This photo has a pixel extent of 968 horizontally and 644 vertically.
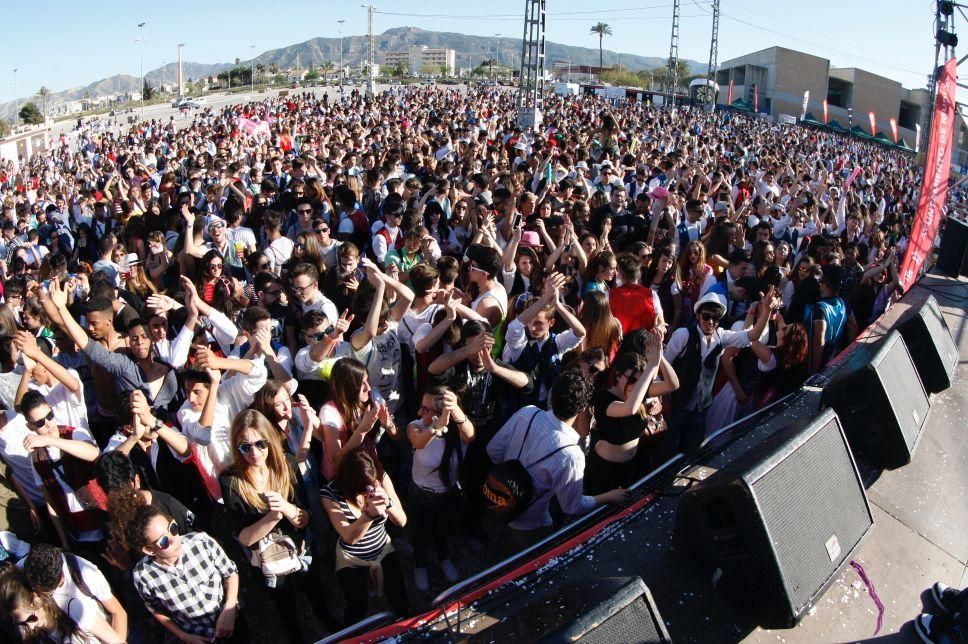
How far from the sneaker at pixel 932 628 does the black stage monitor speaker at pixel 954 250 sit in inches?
293

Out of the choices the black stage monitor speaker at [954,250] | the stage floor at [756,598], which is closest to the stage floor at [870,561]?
the stage floor at [756,598]

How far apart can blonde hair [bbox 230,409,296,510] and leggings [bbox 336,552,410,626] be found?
504mm

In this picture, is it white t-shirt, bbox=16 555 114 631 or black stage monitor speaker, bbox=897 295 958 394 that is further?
black stage monitor speaker, bbox=897 295 958 394

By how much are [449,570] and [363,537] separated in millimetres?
1042

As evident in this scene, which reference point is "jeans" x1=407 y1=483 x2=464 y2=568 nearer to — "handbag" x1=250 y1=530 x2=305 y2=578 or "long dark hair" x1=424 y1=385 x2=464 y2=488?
"long dark hair" x1=424 y1=385 x2=464 y2=488

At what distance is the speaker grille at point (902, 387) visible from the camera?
334cm

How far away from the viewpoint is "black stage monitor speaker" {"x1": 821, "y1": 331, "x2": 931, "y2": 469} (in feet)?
10.9

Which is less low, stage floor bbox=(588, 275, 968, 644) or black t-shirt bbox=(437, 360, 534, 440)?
black t-shirt bbox=(437, 360, 534, 440)

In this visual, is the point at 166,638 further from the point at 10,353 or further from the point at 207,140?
the point at 207,140

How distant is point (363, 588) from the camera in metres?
3.14

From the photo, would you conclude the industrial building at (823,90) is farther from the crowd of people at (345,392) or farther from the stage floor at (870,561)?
the stage floor at (870,561)

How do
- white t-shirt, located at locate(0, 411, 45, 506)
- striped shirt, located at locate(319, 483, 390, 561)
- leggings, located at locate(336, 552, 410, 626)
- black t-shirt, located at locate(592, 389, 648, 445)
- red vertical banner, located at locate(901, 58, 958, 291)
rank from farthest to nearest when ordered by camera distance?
1. red vertical banner, located at locate(901, 58, 958, 291)
2. white t-shirt, located at locate(0, 411, 45, 506)
3. black t-shirt, located at locate(592, 389, 648, 445)
4. leggings, located at locate(336, 552, 410, 626)
5. striped shirt, located at locate(319, 483, 390, 561)

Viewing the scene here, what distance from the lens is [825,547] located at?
2.50m

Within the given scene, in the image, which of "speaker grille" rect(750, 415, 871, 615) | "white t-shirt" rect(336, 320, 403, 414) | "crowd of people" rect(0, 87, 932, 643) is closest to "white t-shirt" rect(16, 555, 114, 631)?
"crowd of people" rect(0, 87, 932, 643)
